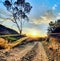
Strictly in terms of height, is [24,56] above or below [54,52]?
above

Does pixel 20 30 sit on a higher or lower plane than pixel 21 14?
lower

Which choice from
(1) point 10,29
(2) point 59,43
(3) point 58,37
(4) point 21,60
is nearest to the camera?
(4) point 21,60

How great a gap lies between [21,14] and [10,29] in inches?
204

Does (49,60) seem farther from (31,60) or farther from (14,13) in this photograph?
(14,13)

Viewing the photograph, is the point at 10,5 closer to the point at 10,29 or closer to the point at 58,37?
the point at 10,29

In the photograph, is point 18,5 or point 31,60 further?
point 18,5

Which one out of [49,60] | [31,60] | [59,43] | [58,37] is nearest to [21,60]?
[31,60]

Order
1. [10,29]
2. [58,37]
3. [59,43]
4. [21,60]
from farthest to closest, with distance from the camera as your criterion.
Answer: [10,29], [59,43], [58,37], [21,60]

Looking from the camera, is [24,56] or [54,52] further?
[54,52]

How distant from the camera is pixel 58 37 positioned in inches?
770

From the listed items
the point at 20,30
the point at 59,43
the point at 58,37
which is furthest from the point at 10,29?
the point at 58,37

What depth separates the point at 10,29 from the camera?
195ft

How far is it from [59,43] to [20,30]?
39.8 metres

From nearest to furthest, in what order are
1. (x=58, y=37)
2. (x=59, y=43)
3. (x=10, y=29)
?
(x=58, y=37) → (x=59, y=43) → (x=10, y=29)
